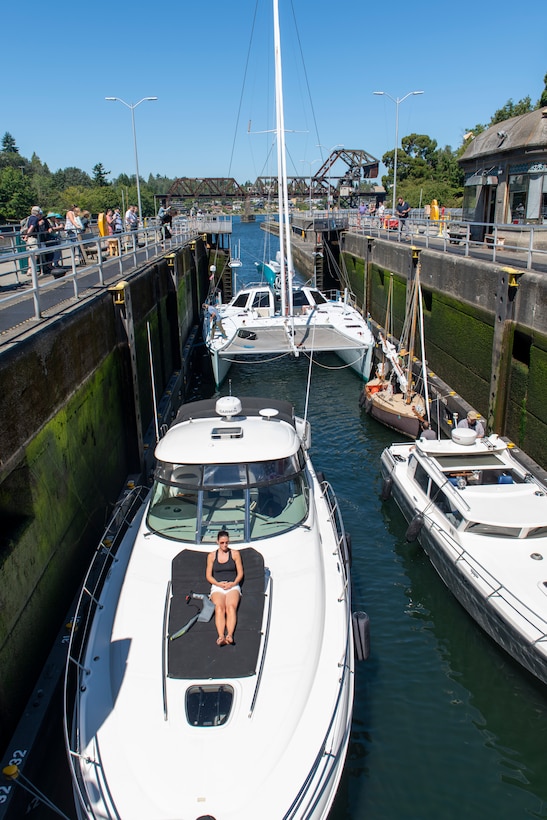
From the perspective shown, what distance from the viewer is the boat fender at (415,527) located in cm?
1069

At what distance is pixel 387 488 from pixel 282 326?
35.0ft

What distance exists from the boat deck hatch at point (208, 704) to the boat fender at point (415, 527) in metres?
5.82

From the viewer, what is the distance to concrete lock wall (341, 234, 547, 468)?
11953 mm

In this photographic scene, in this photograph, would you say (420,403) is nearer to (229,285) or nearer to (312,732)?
(312,732)

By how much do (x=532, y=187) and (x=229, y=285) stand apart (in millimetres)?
24866

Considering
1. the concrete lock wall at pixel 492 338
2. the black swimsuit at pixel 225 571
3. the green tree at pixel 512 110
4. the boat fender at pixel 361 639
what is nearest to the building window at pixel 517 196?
the concrete lock wall at pixel 492 338

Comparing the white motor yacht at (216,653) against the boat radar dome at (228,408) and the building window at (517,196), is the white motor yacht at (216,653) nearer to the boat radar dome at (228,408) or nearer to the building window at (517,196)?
the boat radar dome at (228,408)

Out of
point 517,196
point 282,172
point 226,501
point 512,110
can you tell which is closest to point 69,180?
point 512,110

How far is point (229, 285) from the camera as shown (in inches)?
1617

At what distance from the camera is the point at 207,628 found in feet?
20.5

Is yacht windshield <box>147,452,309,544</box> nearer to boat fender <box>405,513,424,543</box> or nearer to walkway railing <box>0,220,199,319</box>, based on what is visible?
walkway railing <box>0,220,199,319</box>

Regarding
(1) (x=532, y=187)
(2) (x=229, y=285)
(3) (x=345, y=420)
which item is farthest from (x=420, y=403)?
(2) (x=229, y=285)

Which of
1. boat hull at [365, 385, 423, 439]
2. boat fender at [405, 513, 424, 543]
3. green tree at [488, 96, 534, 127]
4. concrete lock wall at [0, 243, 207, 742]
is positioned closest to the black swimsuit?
concrete lock wall at [0, 243, 207, 742]

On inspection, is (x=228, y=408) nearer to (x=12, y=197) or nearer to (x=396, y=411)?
(x=396, y=411)
